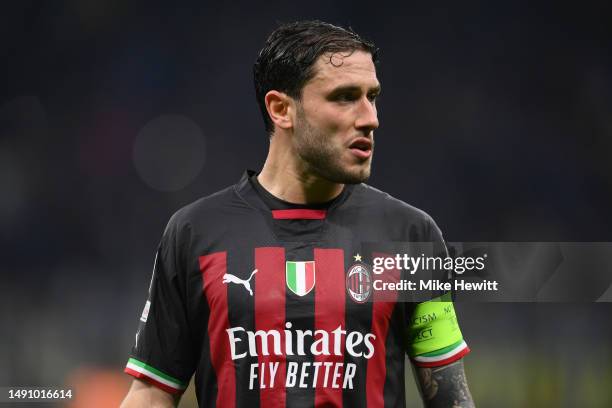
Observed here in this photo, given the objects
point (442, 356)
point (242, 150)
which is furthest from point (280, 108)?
point (242, 150)

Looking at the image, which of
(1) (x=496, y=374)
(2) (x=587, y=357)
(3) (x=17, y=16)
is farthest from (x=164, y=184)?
(2) (x=587, y=357)

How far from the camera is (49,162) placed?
6.91 meters

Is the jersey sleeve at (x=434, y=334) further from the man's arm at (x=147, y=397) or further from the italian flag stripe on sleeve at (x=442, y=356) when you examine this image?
the man's arm at (x=147, y=397)

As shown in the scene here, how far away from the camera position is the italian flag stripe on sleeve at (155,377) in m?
2.42

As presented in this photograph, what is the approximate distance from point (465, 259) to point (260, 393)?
117 cm

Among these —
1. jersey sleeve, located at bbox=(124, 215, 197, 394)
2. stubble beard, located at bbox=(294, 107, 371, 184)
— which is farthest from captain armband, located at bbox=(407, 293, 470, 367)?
jersey sleeve, located at bbox=(124, 215, 197, 394)

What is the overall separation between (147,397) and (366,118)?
96 centimetres

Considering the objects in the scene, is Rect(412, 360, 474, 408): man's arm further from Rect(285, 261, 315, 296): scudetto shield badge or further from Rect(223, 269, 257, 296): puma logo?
Rect(223, 269, 257, 296): puma logo

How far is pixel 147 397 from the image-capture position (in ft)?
7.89

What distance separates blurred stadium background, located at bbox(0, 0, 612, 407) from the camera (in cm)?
679

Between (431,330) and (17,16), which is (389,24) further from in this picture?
(431,330)

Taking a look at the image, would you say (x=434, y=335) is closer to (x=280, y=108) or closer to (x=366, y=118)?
(x=366, y=118)

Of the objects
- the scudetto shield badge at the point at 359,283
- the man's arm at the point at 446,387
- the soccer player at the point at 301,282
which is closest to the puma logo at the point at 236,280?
the soccer player at the point at 301,282

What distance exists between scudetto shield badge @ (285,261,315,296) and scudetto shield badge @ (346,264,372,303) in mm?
100
